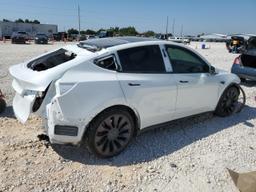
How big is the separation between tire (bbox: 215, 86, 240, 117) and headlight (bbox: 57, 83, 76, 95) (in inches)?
132

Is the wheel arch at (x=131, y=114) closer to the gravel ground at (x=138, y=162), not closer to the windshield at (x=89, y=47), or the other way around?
the gravel ground at (x=138, y=162)

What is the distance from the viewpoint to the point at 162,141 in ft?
15.4

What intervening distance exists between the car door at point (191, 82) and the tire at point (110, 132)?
3.50 feet

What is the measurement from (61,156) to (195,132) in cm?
243

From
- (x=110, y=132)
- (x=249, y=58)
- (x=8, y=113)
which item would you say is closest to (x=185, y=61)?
(x=110, y=132)

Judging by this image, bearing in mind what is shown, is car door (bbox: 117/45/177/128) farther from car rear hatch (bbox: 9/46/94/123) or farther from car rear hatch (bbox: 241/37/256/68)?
car rear hatch (bbox: 241/37/256/68)

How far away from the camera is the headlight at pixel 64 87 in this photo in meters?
3.44

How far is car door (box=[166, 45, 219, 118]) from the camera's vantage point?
4676 mm

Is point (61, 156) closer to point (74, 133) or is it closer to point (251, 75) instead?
point (74, 133)

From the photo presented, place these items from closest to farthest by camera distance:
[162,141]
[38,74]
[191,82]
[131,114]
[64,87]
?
[64,87] < [38,74] < [131,114] < [162,141] < [191,82]

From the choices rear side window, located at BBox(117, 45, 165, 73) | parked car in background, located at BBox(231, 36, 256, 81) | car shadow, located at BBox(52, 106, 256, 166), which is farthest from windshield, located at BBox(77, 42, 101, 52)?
parked car in background, located at BBox(231, 36, 256, 81)

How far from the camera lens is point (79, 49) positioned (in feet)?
13.8

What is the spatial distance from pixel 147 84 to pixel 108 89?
67 cm

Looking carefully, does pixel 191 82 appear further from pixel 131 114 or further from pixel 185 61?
pixel 131 114
